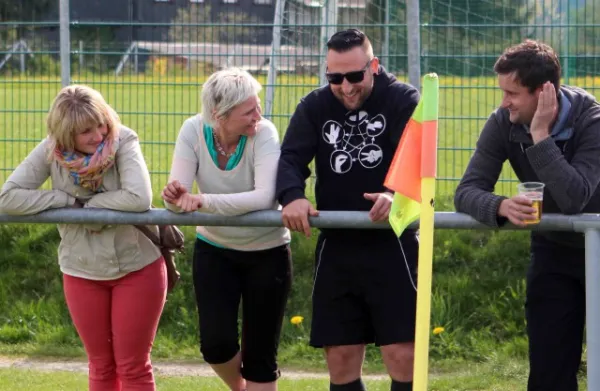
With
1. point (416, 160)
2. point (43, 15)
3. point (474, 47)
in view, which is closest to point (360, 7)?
point (474, 47)

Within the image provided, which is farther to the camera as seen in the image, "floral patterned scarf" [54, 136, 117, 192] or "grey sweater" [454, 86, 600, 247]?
"floral patterned scarf" [54, 136, 117, 192]

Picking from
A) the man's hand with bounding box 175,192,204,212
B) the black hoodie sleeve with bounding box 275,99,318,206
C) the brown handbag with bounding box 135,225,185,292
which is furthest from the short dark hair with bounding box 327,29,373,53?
the brown handbag with bounding box 135,225,185,292

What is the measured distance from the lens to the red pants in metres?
4.90

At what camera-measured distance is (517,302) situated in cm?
743

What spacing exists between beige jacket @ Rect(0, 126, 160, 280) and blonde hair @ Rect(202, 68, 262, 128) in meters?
0.34

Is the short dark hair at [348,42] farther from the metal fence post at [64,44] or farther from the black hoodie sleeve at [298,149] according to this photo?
the metal fence post at [64,44]

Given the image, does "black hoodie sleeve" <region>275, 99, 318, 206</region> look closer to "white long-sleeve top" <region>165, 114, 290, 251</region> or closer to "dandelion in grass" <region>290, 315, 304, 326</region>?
"white long-sleeve top" <region>165, 114, 290, 251</region>

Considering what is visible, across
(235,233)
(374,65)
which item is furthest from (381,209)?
(235,233)

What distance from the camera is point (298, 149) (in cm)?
479

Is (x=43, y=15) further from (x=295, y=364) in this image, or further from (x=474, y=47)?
(x=295, y=364)

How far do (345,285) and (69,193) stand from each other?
1.22m

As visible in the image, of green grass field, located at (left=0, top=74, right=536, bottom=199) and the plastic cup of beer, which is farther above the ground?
green grass field, located at (left=0, top=74, right=536, bottom=199)

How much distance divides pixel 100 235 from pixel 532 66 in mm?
1928

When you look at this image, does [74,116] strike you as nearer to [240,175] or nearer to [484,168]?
[240,175]
